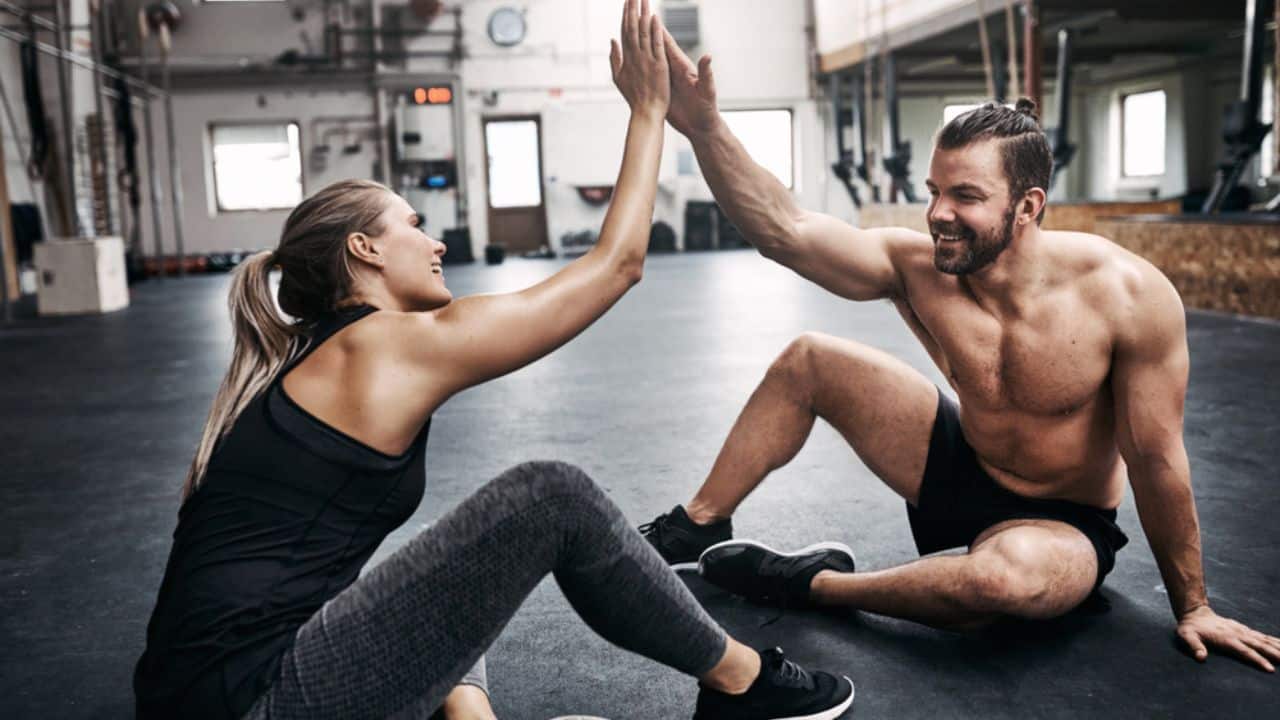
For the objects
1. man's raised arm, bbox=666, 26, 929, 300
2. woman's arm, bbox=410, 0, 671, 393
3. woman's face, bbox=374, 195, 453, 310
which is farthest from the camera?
man's raised arm, bbox=666, 26, 929, 300

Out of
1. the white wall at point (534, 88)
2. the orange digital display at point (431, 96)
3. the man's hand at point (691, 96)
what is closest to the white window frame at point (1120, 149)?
the white wall at point (534, 88)

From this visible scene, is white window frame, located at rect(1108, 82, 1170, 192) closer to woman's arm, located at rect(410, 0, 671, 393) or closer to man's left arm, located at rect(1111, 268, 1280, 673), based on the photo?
man's left arm, located at rect(1111, 268, 1280, 673)

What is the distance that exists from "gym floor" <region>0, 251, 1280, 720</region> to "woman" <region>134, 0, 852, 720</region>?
52 cm

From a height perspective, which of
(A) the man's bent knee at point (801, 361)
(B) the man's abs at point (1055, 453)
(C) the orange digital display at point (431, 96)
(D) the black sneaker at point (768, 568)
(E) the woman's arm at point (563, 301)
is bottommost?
(D) the black sneaker at point (768, 568)

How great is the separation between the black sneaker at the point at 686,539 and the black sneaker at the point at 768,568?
0.08 m

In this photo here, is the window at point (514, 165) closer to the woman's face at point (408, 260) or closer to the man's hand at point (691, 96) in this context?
the man's hand at point (691, 96)

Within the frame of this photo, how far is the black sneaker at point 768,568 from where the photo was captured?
2105 millimetres

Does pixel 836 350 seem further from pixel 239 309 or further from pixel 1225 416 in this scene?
pixel 1225 416

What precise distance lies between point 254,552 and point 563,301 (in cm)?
50

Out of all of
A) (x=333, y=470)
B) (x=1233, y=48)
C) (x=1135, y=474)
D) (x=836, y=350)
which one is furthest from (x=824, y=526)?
(x=1233, y=48)

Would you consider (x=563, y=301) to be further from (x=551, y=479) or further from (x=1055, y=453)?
(x=1055, y=453)

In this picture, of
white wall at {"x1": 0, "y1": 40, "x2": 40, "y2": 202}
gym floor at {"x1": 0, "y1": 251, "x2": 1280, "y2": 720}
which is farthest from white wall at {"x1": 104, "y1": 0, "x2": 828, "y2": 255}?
gym floor at {"x1": 0, "y1": 251, "x2": 1280, "y2": 720}

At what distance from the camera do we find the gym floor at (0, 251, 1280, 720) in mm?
1776

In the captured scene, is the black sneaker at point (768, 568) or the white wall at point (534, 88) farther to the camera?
the white wall at point (534, 88)
